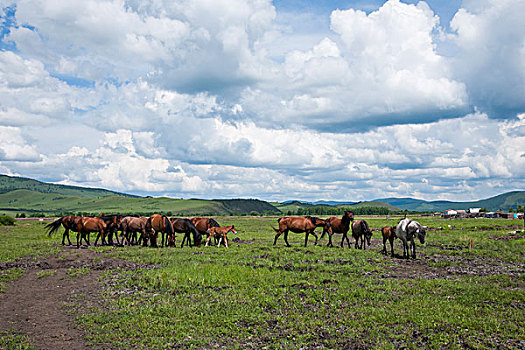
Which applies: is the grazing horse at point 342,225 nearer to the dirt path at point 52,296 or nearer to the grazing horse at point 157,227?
the grazing horse at point 157,227

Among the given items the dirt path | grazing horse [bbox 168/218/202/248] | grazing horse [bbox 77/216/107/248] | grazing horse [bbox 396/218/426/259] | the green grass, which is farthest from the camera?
grazing horse [bbox 77/216/107/248]

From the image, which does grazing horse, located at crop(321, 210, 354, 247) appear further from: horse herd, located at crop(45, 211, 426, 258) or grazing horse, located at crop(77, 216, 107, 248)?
grazing horse, located at crop(77, 216, 107, 248)

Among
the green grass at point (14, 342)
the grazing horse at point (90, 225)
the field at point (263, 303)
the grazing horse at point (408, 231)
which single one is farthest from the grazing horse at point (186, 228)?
the green grass at point (14, 342)

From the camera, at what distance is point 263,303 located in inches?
505

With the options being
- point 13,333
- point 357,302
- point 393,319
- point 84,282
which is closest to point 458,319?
point 393,319

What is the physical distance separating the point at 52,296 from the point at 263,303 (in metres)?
8.67

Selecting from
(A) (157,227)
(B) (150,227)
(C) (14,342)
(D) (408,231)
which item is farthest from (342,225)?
(C) (14,342)

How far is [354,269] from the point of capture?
728 inches

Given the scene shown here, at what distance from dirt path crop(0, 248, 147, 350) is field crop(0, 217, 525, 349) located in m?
0.05

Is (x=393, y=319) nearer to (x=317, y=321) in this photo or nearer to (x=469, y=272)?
(x=317, y=321)

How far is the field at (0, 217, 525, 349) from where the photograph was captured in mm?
10000

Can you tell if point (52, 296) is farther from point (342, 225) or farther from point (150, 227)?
point (342, 225)

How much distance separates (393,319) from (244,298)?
5188 millimetres

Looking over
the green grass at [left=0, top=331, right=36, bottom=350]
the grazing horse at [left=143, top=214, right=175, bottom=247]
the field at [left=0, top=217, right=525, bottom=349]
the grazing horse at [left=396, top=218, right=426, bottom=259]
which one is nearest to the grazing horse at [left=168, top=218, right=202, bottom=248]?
the grazing horse at [left=143, top=214, right=175, bottom=247]
